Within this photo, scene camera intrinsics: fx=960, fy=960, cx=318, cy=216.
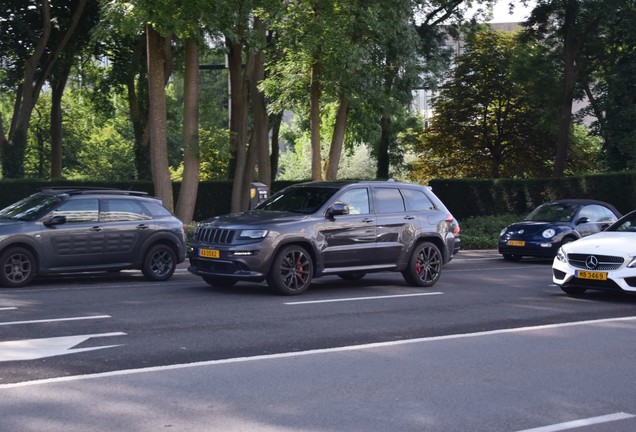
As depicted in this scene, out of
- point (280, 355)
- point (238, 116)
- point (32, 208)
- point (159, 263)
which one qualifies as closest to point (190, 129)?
point (238, 116)

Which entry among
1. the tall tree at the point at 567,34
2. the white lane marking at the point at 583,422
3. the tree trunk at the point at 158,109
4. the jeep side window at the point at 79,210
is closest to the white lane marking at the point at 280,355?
the white lane marking at the point at 583,422

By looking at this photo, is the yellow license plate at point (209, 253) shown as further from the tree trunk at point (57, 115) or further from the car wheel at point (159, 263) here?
the tree trunk at point (57, 115)

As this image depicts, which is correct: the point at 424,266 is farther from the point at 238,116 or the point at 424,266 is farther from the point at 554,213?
the point at 238,116

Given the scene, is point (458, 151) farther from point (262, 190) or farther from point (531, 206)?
point (262, 190)

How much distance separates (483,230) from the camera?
32.3 metres

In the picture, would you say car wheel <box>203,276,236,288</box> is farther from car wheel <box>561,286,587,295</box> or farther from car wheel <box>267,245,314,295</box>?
car wheel <box>561,286,587,295</box>

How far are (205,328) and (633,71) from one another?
106ft

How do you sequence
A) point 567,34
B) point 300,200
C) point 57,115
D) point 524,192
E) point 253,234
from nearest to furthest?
point 253,234 → point 300,200 → point 524,192 → point 567,34 → point 57,115

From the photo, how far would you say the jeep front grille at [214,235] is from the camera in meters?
14.3

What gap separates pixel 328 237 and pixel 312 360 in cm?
578

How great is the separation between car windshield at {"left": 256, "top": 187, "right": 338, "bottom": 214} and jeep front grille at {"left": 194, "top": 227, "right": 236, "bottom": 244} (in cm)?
128

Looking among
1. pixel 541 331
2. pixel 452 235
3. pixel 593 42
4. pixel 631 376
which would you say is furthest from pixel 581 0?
pixel 631 376

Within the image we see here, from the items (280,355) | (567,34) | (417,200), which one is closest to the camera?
(280,355)

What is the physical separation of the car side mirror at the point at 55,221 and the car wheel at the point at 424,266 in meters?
5.75
